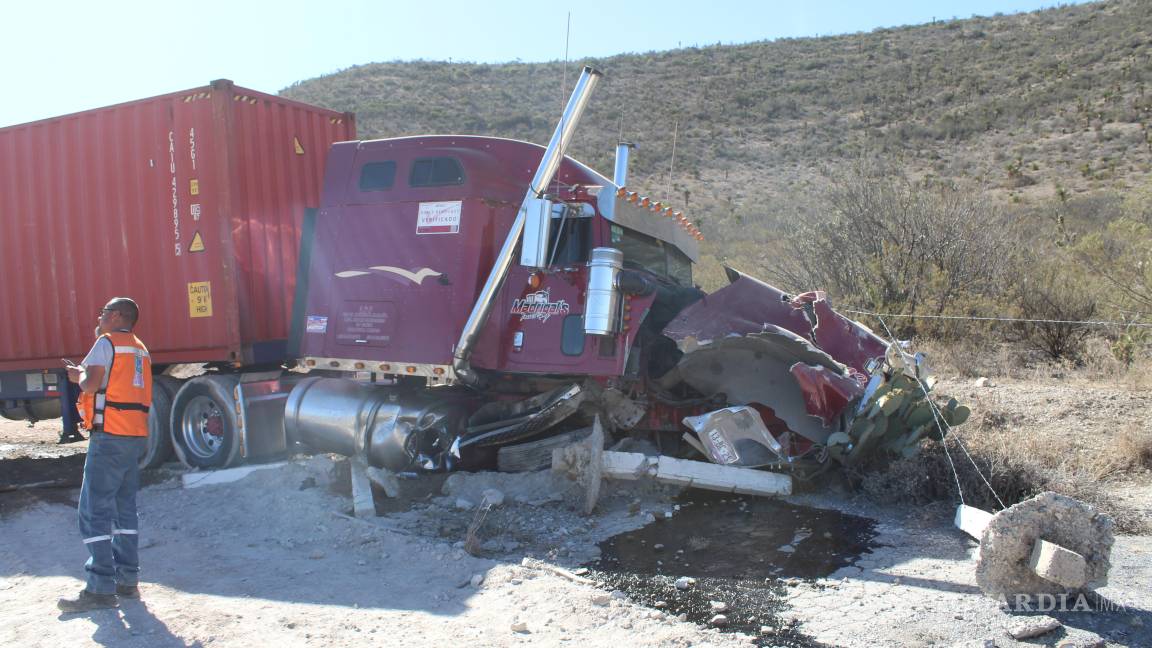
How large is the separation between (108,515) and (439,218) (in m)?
3.48

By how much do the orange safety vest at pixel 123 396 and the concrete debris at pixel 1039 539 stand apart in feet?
15.1

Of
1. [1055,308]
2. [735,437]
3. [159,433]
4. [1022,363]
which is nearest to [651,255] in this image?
[735,437]

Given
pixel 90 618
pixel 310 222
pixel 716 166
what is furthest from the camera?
pixel 716 166

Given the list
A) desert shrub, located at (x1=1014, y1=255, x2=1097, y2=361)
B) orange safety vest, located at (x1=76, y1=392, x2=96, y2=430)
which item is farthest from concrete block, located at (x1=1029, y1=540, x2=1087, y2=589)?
desert shrub, located at (x1=1014, y1=255, x2=1097, y2=361)

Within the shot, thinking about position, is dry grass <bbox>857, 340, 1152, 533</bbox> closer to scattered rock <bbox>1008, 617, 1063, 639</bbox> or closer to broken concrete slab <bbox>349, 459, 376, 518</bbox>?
scattered rock <bbox>1008, 617, 1063, 639</bbox>

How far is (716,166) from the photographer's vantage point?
116 feet

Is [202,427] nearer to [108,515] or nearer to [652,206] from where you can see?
[108,515]

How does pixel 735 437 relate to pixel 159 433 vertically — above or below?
above

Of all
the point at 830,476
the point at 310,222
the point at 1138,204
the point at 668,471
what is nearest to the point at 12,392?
the point at 310,222

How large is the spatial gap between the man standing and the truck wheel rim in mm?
3496

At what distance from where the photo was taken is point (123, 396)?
505 centimetres

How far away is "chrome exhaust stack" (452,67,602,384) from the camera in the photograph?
21.1ft

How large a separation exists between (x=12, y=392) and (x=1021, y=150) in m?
31.5

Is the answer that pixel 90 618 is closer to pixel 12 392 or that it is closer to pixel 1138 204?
pixel 12 392
